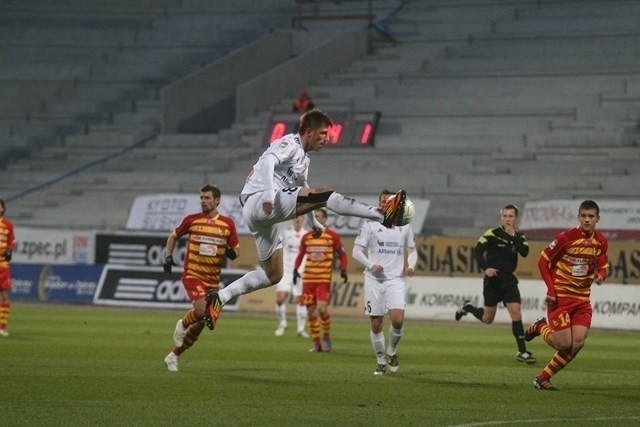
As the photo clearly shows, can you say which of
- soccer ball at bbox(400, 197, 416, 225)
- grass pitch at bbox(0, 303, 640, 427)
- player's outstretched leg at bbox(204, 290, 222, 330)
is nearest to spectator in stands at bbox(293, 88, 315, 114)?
grass pitch at bbox(0, 303, 640, 427)

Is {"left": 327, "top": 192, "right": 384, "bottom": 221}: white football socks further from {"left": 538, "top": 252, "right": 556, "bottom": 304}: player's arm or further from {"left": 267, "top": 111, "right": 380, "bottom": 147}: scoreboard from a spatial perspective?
{"left": 267, "top": 111, "right": 380, "bottom": 147}: scoreboard

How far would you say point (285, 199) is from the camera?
1262cm

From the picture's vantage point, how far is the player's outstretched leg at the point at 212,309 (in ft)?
45.6

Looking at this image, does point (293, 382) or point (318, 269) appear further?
point (318, 269)

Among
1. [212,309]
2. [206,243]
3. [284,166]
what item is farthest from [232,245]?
[284,166]

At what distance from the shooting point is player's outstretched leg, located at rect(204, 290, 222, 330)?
13.9m

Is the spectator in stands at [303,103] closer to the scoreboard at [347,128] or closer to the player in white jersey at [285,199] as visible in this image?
the scoreboard at [347,128]

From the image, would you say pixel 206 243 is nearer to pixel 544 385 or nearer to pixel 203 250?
pixel 203 250

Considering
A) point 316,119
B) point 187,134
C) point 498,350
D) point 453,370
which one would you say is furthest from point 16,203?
point 316,119

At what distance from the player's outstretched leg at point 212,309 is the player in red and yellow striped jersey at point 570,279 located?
11.4 ft

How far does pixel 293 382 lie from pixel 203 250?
7.59 feet

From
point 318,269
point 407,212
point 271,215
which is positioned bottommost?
point 318,269

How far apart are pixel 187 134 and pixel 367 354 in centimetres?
2554

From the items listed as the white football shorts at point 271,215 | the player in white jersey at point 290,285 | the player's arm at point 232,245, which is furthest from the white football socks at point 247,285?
the player in white jersey at point 290,285
